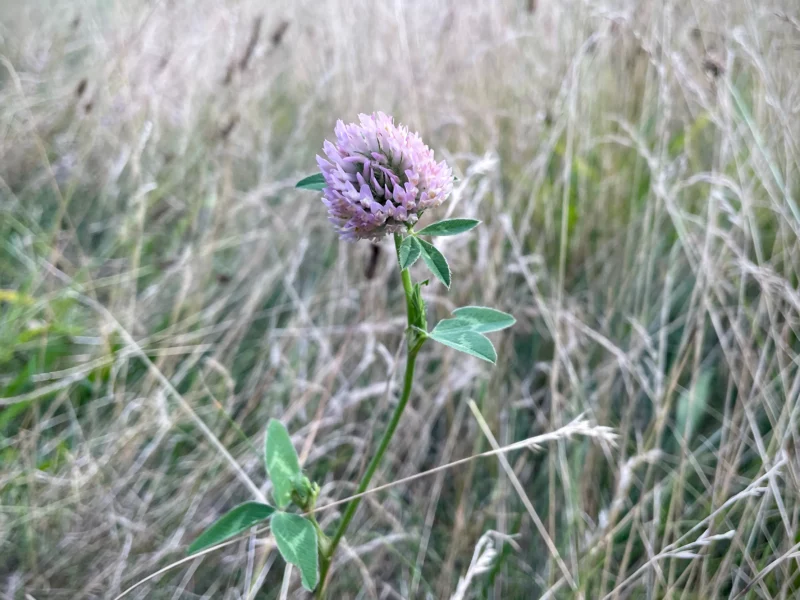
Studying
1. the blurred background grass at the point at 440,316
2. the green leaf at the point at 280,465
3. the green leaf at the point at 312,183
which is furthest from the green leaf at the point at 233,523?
the green leaf at the point at 312,183

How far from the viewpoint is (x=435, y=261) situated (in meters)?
0.81

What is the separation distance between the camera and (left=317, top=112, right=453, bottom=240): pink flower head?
75cm

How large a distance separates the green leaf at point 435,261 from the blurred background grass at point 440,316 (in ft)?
1.76

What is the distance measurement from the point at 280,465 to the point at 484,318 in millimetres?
352

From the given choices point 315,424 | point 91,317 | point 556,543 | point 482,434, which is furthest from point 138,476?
point 556,543

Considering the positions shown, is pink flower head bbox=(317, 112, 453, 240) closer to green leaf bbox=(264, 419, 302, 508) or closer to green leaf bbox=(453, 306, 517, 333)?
green leaf bbox=(453, 306, 517, 333)

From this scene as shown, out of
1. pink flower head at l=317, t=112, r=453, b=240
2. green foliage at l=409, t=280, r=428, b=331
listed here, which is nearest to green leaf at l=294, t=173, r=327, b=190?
pink flower head at l=317, t=112, r=453, b=240

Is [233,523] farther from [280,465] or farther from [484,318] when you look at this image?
[484,318]

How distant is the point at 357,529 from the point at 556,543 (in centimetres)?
41

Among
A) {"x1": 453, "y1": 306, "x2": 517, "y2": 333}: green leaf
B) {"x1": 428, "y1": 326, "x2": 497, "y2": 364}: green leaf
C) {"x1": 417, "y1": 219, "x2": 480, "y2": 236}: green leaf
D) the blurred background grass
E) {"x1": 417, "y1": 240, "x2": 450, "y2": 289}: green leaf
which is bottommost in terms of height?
the blurred background grass

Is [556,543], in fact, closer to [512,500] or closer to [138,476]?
[512,500]

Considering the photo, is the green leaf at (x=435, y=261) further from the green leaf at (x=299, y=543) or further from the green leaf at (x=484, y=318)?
the green leaf at (x=299, y=543)

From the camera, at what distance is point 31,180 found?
2.24 meters

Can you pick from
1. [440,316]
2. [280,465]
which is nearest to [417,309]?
[280,465]
